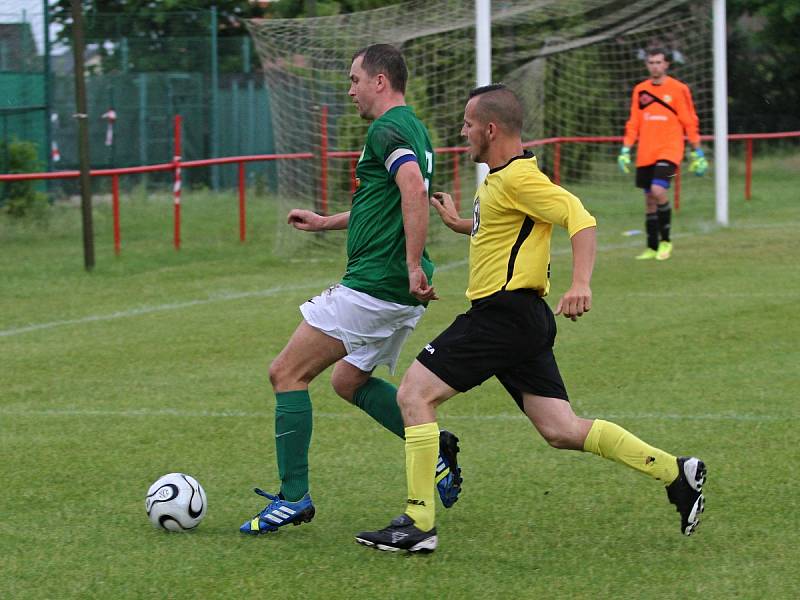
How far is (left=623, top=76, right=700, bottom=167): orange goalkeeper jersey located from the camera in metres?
14.2

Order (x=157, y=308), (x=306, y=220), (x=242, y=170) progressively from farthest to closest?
(x=242, y=170)
(x=157, y=308)
(x=306, y=220)

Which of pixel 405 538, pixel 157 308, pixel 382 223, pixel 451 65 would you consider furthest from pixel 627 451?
pixel 451 65

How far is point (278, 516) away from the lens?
518 centimetres

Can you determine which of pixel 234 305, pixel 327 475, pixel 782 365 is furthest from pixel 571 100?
pixel 327 475

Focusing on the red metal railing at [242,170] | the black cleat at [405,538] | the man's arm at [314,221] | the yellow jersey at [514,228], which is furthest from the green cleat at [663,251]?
the black cleat at [405,538]

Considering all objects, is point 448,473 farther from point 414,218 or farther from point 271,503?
point 414,218

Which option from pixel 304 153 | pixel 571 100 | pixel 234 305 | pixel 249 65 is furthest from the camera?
pixel 249 65

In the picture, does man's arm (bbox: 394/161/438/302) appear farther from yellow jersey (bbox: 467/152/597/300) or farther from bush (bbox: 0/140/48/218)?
bush (bbox: 0/140/48/218)

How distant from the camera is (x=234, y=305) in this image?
38.2 feet

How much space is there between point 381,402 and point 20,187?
43.2ft

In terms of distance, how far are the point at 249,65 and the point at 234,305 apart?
43.0 ft

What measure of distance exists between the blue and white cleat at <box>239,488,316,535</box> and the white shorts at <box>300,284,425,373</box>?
0.63 metres

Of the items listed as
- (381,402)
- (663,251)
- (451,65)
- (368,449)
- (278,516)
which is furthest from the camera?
(451,65)

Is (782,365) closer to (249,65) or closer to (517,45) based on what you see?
(517,45)
